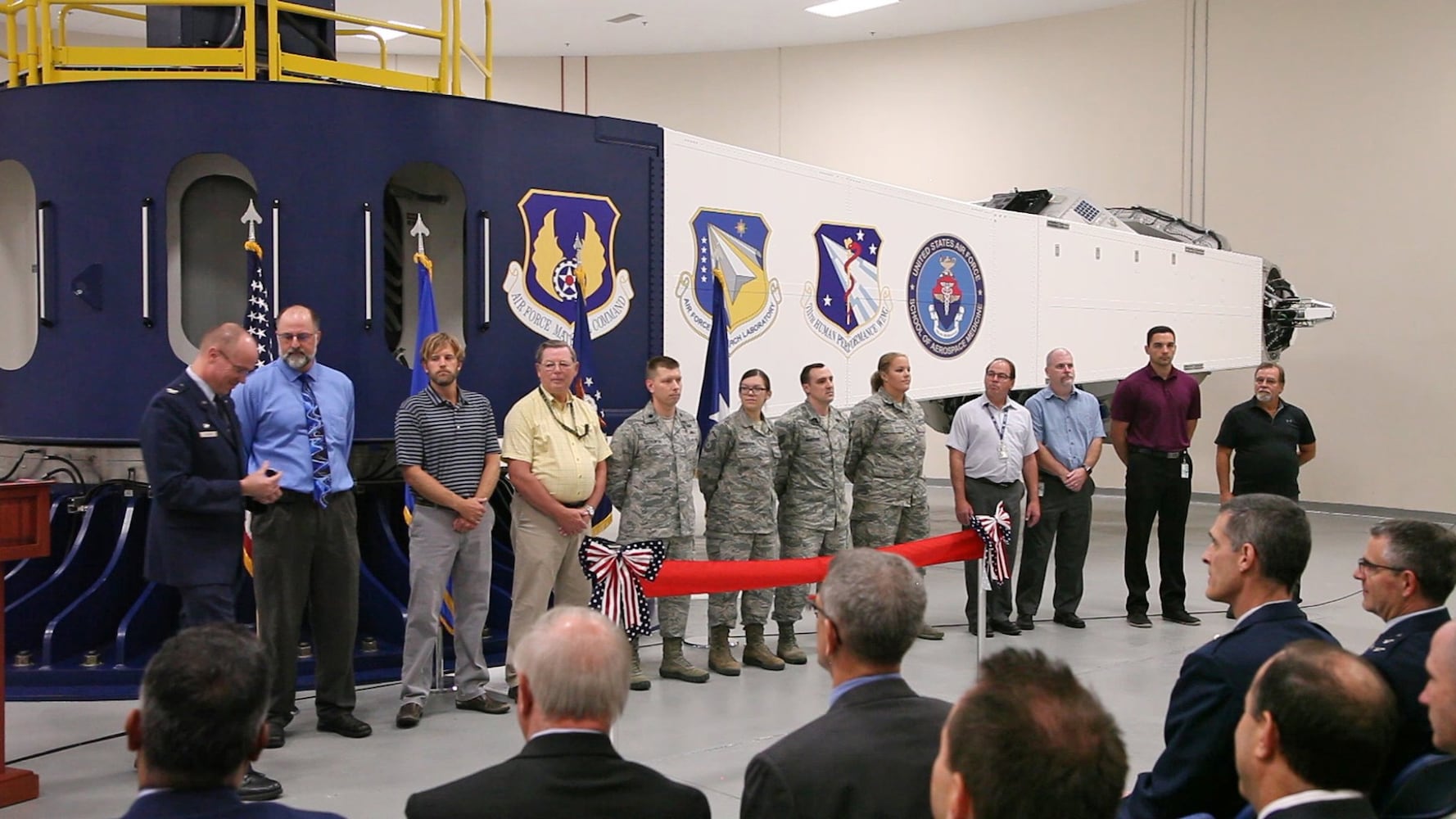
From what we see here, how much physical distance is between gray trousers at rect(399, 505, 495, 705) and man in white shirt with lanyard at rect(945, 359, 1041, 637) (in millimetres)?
3136

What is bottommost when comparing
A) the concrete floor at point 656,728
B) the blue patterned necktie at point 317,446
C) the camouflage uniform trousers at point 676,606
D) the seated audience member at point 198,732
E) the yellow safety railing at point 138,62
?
the concrete floor at point 656,728

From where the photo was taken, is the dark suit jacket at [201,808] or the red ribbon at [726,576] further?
the red ribbon at [726,576]

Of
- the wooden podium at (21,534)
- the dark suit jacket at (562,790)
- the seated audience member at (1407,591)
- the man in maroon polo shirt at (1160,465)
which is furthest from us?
the man in maroon polo shirt at (1160,465)

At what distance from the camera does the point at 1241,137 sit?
49.5 feet

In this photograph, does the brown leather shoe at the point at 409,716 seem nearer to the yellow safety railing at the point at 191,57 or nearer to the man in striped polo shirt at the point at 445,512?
the man in striped polo shirt at the point at 445,512

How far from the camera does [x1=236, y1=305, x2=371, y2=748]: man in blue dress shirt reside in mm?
5250

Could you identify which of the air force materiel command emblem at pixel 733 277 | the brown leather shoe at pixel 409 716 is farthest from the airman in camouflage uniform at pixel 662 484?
the brown leather shoe at pixel 409 716

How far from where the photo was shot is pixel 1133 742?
5359mm

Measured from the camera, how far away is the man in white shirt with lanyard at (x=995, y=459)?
25.2ft

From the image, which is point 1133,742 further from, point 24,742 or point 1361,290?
point 1361,290

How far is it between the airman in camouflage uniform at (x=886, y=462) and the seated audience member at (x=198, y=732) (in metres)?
5.53

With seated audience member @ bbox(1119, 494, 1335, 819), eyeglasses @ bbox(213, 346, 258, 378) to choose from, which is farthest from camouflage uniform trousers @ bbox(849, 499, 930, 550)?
seated audience member @ bbox(1119, 494, 1335, 819)

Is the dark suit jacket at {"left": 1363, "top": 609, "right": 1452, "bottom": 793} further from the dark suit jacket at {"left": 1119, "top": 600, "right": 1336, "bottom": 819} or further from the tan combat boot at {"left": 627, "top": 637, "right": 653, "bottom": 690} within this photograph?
the tan combat boot at {"left": 627, "top": 637, "right": 653, "bottom": 690}

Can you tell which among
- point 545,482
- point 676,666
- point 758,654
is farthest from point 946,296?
point 545,482
